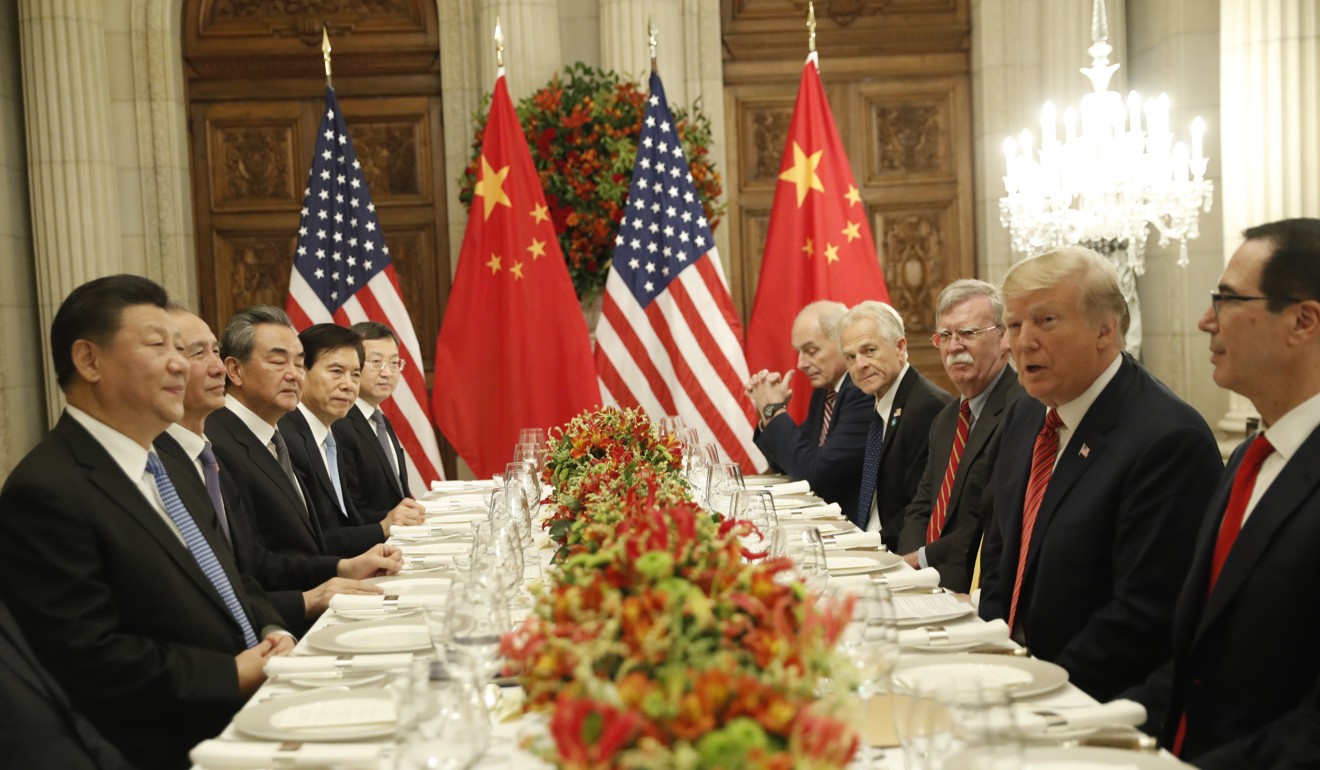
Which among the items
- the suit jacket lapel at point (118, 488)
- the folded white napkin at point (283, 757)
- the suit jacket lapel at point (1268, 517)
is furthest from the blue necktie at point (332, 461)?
the suit jacket lapel at point (1268, 517)

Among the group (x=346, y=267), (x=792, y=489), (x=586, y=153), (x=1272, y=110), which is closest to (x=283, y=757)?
(x=792, y=489)

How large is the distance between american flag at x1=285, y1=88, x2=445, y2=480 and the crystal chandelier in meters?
3.39

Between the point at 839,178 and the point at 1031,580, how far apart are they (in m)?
4.55

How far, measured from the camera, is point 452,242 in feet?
26.4

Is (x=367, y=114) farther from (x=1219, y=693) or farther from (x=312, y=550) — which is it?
(x=1219, y=693)

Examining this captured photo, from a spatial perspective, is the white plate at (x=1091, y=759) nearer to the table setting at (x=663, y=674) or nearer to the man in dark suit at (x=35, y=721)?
the table setting at (x=663, y=674)

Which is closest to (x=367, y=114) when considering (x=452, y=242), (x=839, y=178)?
(x=452, y=242)

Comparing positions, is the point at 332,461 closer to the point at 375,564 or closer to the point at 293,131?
the point at 375,564

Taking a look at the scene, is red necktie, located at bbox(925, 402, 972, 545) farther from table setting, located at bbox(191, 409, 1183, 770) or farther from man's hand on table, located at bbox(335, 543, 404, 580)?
man's hand on table, located at bbox(335, 543, 404, 580)

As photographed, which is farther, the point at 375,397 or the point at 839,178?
the point at 839,178

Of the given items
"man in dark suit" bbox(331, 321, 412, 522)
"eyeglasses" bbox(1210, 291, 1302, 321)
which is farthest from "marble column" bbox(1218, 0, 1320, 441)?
"eyeglasses" bbox(1210, 291, 1302, 321)

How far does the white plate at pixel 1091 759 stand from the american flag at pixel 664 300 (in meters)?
4.94

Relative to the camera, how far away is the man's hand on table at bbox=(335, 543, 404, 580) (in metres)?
3.66

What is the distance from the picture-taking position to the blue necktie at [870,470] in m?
5.06
